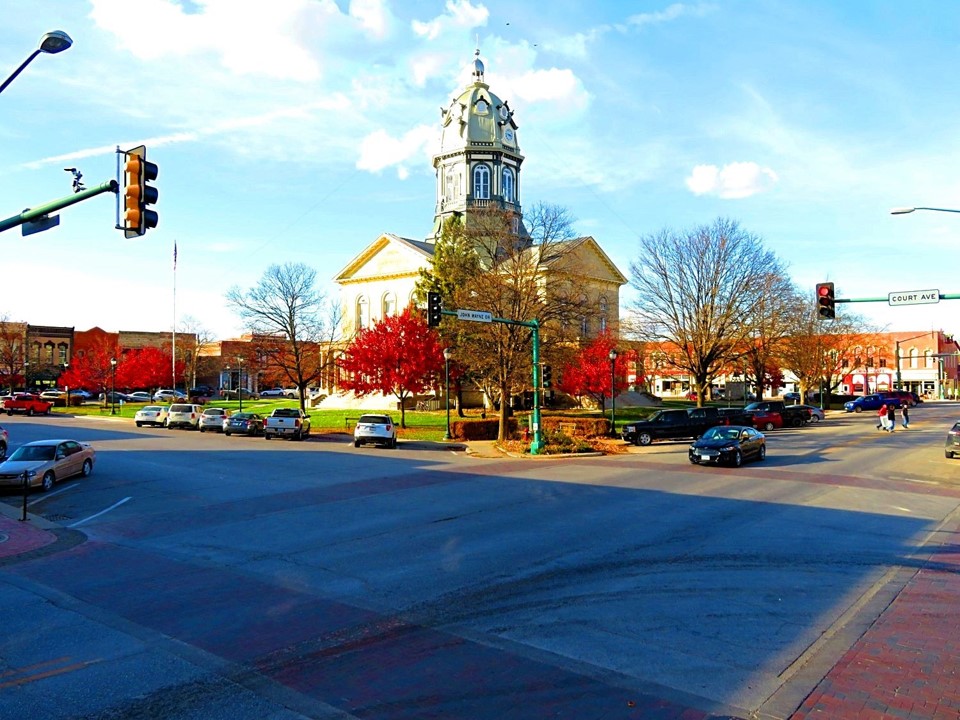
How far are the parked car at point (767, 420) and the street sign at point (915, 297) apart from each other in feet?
72.4

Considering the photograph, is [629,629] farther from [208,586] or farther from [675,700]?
[208,586]

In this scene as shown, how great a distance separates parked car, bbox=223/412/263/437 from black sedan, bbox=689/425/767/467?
1023 inches

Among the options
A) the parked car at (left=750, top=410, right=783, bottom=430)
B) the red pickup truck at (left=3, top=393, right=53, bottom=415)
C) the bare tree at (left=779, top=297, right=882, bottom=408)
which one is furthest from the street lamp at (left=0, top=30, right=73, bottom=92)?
the red pickup truck at (left=3, top=393, right=53, bottom=415)

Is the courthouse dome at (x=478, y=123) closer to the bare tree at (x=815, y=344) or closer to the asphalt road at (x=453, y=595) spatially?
the bare tree at (x=815, y=344)

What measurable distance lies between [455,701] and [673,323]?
42.9 metres

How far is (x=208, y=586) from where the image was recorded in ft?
32.5

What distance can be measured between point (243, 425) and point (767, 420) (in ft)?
102

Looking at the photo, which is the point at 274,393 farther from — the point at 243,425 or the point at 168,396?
the point at 243,425

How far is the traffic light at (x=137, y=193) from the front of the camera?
10281 millimetres

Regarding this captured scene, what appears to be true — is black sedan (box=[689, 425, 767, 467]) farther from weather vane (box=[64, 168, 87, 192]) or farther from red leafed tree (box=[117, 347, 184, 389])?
red leafed tree (box=[117, 347, 184, 389])

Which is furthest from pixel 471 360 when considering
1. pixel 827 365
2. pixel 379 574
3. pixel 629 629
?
pixel 827 365

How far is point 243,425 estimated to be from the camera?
135 ft

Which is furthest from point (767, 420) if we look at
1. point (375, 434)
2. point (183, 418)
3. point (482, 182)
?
point (482, 182)

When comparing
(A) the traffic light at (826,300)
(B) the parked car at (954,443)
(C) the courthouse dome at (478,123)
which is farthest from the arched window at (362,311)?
(A) the traffic light at (826,300)
